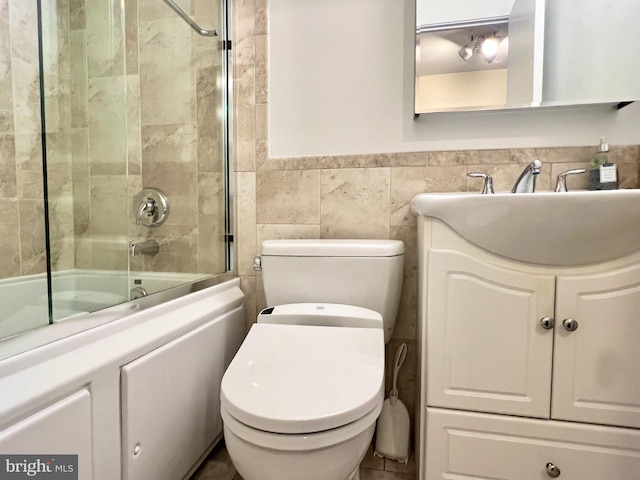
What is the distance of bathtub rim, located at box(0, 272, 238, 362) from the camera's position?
61 cm

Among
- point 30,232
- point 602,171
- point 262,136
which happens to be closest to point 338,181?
point 262,136

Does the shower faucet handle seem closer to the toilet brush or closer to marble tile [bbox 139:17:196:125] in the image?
marble tile [bbox 139:17:196:125]

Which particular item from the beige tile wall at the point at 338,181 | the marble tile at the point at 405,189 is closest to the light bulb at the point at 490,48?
the beige tile wall at the point at 338,181

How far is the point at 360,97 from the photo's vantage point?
1291 millimetres

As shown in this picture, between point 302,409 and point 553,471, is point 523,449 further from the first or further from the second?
point 302,409

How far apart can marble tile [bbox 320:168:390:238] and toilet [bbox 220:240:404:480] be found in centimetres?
17

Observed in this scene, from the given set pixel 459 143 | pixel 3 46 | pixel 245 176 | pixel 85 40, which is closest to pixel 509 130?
pixel 459 143

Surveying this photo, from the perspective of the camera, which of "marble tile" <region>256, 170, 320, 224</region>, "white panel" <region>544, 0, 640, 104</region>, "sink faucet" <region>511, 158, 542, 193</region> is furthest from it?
"marble tile" <region>256, 170, 320, 224</region>

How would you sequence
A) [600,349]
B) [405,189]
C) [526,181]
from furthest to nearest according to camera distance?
[405,189] → [526,181] → [600,349]

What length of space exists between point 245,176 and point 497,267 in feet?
3.14

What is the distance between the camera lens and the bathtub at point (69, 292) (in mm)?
733

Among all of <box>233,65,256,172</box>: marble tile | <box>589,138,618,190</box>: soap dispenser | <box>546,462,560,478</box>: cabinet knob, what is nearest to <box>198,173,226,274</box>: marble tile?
<box>233,65,256,172</box>: marble tile

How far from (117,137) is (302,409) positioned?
1.19 m

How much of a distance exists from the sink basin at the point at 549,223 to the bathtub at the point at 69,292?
850 mm
